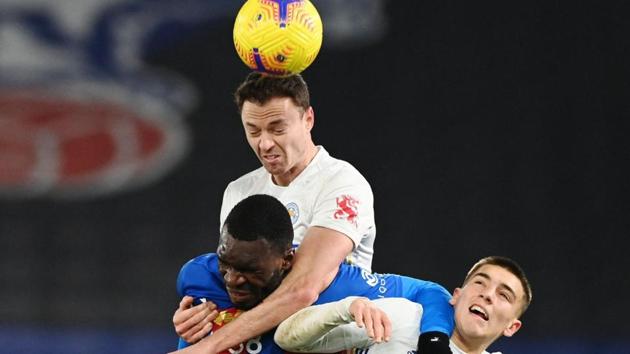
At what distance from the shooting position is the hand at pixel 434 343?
10.4 feet

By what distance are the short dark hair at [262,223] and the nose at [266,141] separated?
1.50ft

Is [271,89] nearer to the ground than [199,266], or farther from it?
farther from it

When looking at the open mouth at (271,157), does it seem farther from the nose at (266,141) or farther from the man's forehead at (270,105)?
the man's forehead at (270,105)

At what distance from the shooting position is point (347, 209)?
3602 millimetres

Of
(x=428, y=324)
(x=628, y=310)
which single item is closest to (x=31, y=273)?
(x=628, y=310)

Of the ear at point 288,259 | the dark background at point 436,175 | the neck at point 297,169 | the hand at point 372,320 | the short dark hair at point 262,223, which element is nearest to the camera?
the hand at point 372,320

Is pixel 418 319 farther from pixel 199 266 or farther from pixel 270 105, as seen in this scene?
pixel 270 105

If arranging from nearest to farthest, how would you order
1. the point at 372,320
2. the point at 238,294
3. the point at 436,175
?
the point at 372,320 < the point at 238,294 < the point at 436,175

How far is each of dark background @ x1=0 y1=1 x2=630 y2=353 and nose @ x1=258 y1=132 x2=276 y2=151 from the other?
2.73 m

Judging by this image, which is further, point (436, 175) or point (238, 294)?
point (436, 175)

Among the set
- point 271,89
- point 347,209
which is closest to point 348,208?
point 347,209

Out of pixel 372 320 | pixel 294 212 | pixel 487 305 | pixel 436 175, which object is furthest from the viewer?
pixel 436 175

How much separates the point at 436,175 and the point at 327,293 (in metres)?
3.16

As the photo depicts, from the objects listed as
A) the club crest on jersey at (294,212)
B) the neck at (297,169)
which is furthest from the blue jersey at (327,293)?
the neck at (297,169)
